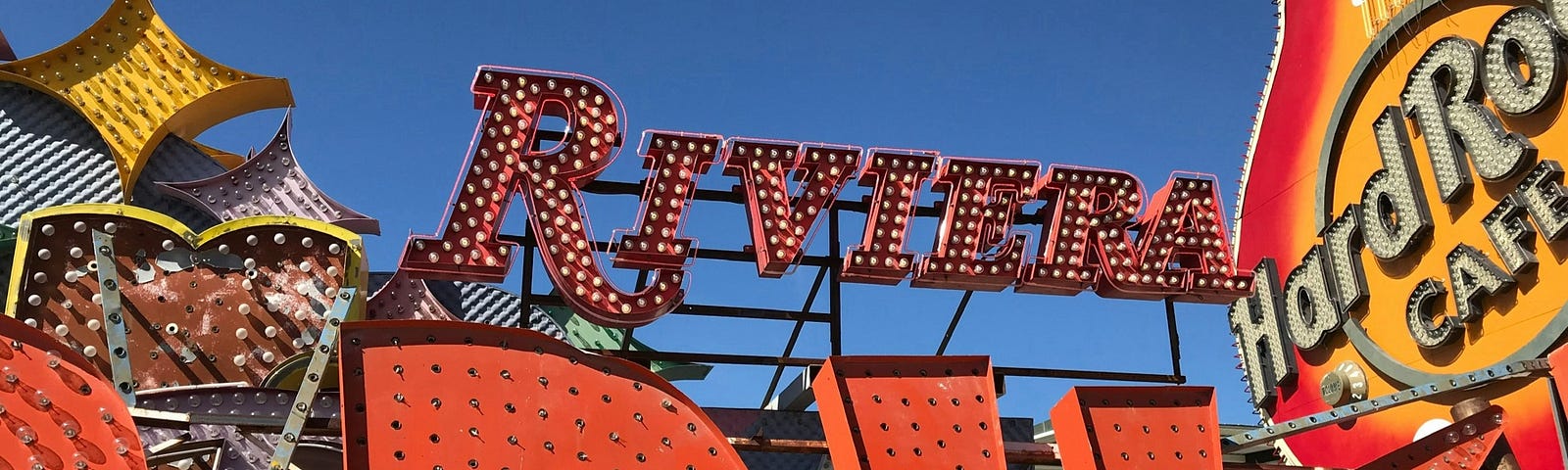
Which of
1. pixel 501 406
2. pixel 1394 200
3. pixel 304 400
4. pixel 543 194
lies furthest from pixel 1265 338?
pixel 304 400

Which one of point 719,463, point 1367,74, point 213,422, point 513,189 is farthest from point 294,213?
point 1367,74

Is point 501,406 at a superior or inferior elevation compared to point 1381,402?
inferior

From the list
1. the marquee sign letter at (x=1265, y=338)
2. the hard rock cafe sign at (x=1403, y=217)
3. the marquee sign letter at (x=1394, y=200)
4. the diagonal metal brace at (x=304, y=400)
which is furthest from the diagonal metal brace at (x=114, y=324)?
the marquee sign letter at (x=1265, y=338)

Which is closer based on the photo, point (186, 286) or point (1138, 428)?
point (1138, 428)

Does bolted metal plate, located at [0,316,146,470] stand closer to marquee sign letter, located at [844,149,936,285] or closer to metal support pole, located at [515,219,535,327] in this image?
metal support pole, located at [515,219,535,327]

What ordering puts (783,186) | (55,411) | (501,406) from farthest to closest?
(783,186) → (501,406) → (55,411)

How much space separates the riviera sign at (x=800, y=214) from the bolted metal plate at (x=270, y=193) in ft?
7.31

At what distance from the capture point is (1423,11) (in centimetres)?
1390

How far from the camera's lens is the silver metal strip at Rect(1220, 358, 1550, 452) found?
1053cm

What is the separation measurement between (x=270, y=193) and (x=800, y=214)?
5292 millimetres

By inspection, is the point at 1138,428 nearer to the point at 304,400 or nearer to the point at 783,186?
Result: the point at 783,186

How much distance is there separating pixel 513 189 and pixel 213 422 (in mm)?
4174

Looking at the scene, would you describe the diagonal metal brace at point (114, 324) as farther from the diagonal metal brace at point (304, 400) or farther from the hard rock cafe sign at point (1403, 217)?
the hard rock cafe sign at point (1403, 217)

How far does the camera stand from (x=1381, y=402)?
11.0 metres
